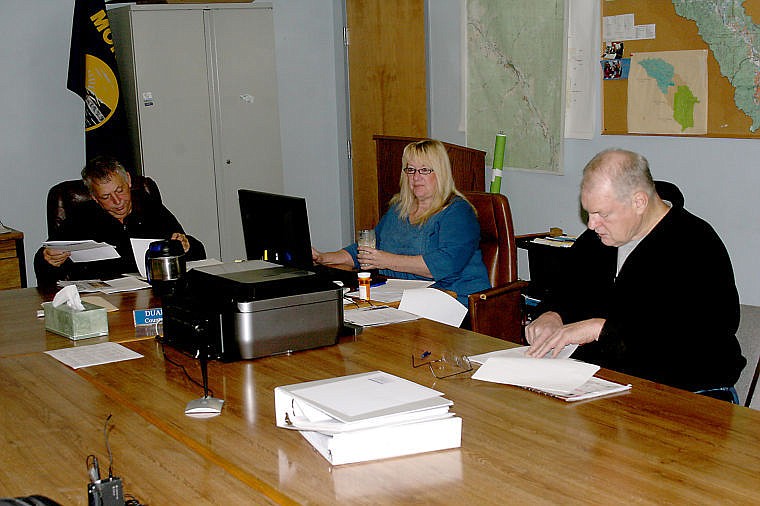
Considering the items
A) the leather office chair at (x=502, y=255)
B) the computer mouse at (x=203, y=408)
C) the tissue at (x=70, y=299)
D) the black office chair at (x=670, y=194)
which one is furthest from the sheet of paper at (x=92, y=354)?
the black office chair at (x=670, y=194)

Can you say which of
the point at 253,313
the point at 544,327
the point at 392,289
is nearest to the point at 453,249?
the point at 392,289

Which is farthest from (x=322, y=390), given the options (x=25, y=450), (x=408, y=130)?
(x=408, y=130)

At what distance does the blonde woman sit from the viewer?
12.8 feet

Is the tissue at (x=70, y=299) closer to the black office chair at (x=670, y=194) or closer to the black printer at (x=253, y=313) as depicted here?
the black printer at (x=253, y=313)

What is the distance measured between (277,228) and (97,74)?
2.94 m

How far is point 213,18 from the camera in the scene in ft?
19.7

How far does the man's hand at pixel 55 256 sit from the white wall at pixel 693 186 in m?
2.62

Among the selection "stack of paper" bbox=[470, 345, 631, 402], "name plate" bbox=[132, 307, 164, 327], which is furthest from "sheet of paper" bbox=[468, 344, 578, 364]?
"name plate" bbox=[132, 307, 164, 327]

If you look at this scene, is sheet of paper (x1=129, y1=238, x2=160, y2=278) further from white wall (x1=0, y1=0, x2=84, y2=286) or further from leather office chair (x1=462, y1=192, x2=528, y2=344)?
white wall (x1=0, y1=0, x2=84, y2=286)

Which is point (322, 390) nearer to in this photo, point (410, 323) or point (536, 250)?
point (410, 323)

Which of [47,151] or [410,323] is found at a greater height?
[47,151]

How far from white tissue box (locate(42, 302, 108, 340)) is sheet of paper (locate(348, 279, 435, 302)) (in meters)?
0.90

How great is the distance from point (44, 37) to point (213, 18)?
1.10m

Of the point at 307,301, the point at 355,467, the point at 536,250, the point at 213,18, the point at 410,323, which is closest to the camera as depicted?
the point at 355,467
